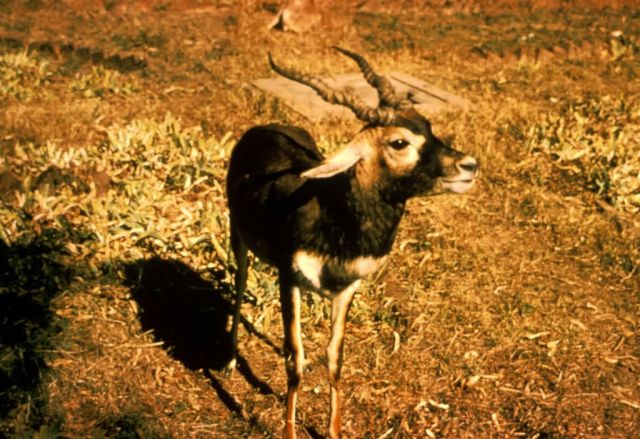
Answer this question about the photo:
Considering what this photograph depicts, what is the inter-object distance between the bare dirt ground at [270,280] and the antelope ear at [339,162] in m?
1.77

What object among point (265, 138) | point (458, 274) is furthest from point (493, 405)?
point (265, 138)

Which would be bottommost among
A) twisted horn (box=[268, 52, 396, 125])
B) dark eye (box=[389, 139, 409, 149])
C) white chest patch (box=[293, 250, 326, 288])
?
white chest patch (box=[293, 250, 326, 288])

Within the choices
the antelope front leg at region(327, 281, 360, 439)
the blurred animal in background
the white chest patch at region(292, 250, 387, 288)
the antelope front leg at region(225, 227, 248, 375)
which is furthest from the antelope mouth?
the blurred animal in background

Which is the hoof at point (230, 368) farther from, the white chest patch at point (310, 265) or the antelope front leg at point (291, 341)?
the white chest patch at point (310, 265)

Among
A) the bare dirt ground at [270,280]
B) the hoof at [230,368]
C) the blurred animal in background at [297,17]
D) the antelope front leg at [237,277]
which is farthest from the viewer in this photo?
the blurred animal in background at [297,17]

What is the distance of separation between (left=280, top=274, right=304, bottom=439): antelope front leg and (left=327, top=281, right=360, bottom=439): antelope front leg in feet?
0.62

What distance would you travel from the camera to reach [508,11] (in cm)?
1336

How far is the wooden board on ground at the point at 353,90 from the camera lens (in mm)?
7898

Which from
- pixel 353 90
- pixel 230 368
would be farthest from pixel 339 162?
pixel 353 90

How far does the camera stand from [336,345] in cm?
355

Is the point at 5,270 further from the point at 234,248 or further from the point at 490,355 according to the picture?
the point at 490,355

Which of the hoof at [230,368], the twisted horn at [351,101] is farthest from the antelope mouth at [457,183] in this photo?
the hoof at [230,368]

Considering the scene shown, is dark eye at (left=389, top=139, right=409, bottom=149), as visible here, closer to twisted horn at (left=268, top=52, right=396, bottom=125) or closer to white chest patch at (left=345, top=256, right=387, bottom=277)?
twisted horn at (left=268, top=52, right=396, bottom=125)

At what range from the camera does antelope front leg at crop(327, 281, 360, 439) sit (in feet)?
11.3
